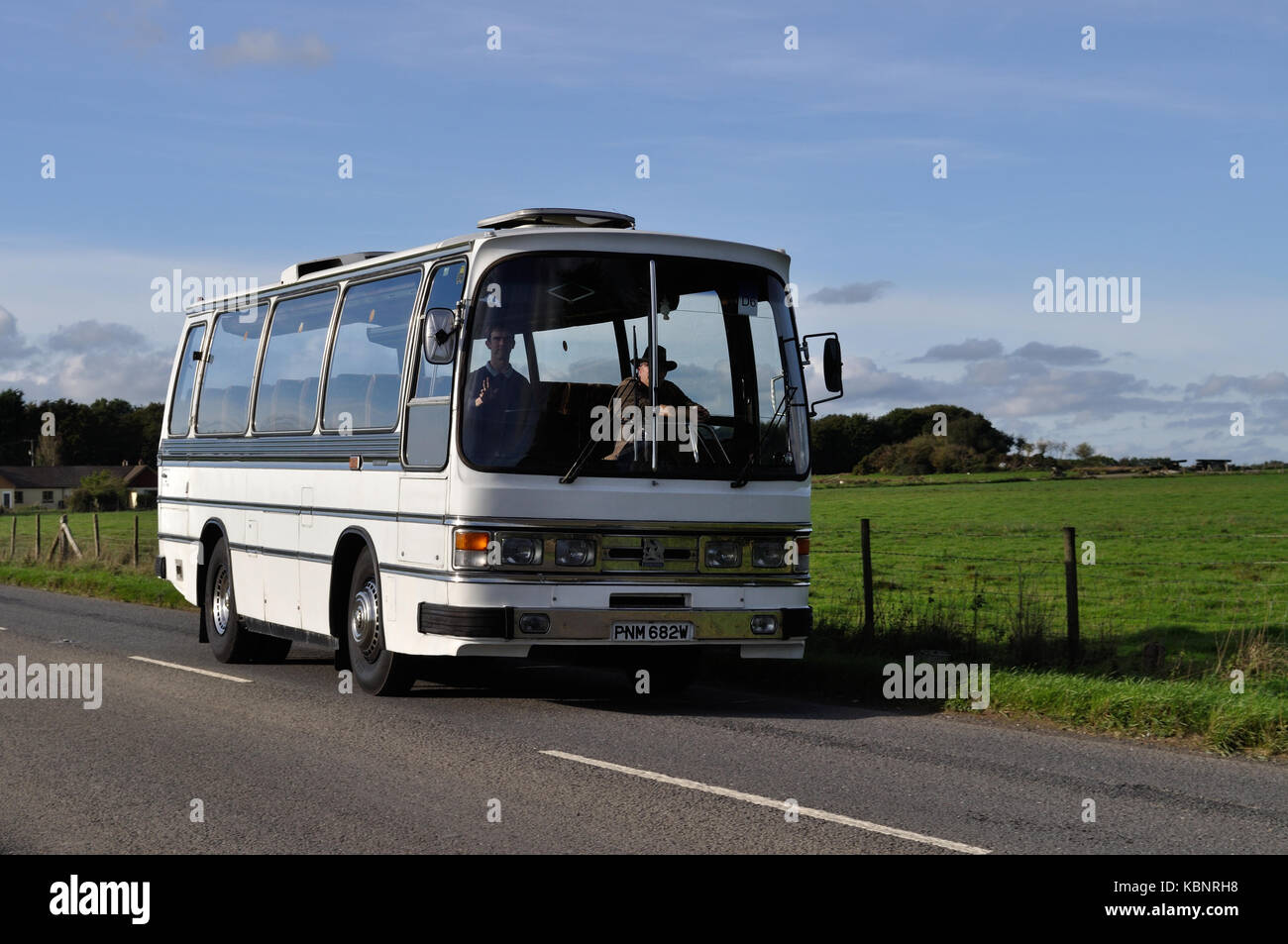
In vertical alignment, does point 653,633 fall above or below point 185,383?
below

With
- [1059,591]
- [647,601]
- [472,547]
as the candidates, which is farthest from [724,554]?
[1059,591]

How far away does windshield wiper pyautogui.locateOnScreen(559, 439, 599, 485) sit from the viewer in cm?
1063

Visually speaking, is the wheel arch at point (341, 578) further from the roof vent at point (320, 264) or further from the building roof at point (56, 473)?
the building roof at point (56, 473)

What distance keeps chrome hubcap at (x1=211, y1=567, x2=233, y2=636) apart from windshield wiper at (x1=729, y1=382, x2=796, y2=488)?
6.01 meters

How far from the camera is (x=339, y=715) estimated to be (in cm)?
1080

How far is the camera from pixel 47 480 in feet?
554

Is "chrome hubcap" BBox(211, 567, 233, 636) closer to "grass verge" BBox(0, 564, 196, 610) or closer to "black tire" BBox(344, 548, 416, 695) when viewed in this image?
"black tire" BBox(344, 548, 416, 695)

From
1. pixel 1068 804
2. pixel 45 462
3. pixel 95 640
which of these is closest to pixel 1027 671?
pixel 1068 804

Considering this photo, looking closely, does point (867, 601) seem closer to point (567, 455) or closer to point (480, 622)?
point (567, 455)

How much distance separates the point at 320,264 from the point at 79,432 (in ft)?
528

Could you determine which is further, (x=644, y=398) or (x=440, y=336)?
(x=644, y=398)

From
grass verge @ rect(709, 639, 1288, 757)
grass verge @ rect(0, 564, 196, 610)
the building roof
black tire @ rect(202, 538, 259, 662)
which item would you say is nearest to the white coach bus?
grass verge @ rect(709, 639, 1288, 757)

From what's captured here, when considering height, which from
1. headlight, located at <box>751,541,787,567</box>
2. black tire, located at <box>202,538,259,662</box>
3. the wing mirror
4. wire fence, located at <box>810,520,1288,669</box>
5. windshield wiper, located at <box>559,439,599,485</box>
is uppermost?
the wing mirror
